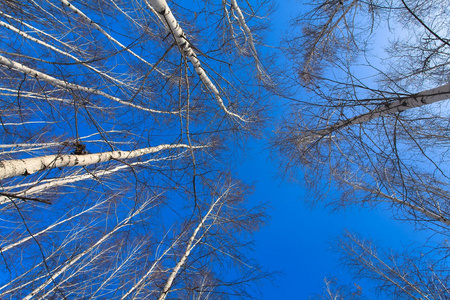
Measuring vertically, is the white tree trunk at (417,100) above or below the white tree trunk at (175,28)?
above

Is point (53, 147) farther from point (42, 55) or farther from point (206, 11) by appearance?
point (206, 11)

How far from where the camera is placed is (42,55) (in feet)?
13.7

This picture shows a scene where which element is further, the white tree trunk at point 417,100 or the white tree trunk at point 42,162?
the white tree trunk at point 417,100

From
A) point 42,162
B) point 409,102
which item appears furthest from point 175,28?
point 409,102

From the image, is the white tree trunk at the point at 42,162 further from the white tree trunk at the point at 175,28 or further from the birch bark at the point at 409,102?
the birch bark at the point at 409,102

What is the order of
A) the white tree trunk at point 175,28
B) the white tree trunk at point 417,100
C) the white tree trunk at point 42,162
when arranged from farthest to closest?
1. the white tree trunk at point 417,100
2. the white tree trunk at point 175,28
3. the white tree trunk at point 42,162

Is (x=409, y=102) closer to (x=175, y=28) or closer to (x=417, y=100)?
(x=417, y=100)

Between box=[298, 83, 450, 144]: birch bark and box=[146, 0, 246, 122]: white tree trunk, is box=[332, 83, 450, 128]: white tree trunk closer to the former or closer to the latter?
box=[298, 83, 450, 144]: birch bark

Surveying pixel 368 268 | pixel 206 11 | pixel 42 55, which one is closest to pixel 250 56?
pixel 206 11

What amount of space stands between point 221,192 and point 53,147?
179 inches

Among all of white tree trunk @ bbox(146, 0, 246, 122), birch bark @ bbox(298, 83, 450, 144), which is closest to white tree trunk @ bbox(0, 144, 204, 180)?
white tree trunk @ bbox(146, 0, 246, 122)

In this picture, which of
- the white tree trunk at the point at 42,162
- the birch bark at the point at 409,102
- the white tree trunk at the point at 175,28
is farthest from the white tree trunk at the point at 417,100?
the white tree trunk at the point at 42,162

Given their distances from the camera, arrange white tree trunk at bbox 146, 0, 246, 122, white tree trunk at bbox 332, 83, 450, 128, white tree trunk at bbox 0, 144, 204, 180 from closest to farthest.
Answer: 1. white tree trunk at bbox 0, 144, 204, 180
2. white tree trunk at bbox 146, 0, 246, 122
3. white tree trunk at bbox 332, 83, 450, 128

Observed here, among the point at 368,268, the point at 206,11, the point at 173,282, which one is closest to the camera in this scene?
the point at 206,11
